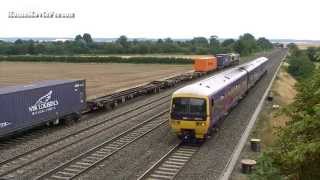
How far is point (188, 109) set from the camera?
71.2ft

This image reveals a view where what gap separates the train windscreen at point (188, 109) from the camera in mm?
21438

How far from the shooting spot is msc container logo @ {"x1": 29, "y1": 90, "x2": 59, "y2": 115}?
24080mm

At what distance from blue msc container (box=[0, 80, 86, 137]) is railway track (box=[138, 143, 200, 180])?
8.01 m

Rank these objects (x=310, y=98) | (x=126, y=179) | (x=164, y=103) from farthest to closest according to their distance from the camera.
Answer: (x=164, y=103) < (x=126, y=179) < (x=310, y=98)

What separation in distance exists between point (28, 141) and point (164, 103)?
53.1 feet

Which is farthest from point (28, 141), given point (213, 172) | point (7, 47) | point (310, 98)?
point (7, 47)

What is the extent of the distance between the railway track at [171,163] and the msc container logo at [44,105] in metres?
7.99

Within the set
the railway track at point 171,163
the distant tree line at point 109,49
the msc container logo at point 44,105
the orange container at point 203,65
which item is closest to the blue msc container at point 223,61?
the orange container at point 203,65

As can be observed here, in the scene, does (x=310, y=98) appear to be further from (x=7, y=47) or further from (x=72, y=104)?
(x=7, y=47)

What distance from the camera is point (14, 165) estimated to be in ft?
60.1

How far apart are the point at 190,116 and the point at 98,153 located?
468 centimetres

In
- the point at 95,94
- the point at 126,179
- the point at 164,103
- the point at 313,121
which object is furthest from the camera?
the point at 95,94

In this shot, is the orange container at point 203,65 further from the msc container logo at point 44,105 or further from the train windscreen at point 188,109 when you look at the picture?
the train windscreen at point 188,109

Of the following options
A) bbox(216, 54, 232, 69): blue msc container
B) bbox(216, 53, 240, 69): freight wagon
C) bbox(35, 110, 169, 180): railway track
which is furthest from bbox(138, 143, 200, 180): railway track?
Result: bbox(216, 53, 240, 69): freight wagon
